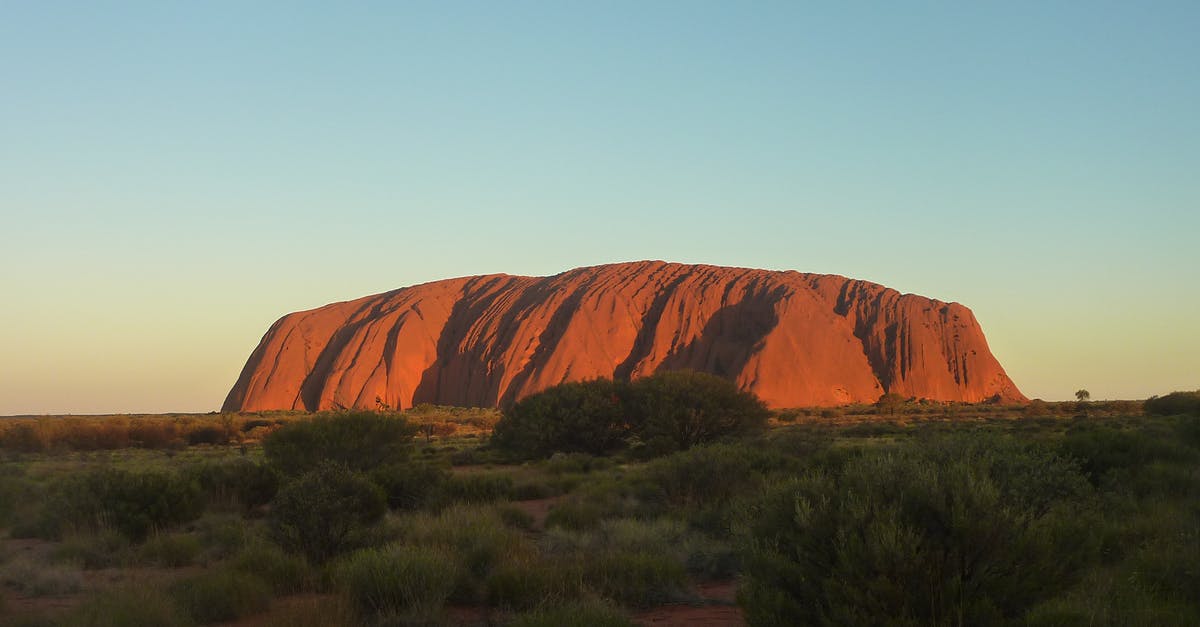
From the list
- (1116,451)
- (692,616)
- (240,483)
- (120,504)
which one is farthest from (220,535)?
(1116,451)

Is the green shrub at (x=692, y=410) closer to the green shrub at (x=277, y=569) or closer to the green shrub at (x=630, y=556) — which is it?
the green shrub at (x=630, y=556)

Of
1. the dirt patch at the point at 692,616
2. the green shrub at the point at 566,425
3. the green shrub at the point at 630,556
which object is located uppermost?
the green shrub at the point at 566,425

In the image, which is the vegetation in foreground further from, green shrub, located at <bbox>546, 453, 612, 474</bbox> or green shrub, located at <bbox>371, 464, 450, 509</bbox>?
green shrub, located at <bbox>546, 453, 612, 474</bbox>

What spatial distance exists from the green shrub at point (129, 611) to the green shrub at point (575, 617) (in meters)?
2.86

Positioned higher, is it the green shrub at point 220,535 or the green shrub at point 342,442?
the green shrub at point 342,442

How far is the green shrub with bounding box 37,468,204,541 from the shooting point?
→ 39.6 feet

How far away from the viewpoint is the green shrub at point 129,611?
662 centimetres

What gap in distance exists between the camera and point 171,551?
1048 cm

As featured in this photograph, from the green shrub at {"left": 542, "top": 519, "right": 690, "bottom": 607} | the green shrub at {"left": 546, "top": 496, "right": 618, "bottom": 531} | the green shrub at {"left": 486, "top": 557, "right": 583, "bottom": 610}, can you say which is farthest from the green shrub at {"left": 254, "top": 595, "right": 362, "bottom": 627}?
the green shrub at {"left": 546, "top": 496, "right": 618, "bottom": 531}

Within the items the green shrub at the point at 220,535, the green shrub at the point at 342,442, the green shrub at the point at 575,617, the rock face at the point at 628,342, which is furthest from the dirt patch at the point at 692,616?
the rock face at the point at 628,342

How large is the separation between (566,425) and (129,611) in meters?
21.2

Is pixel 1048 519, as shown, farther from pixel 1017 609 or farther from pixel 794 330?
pixel 794 330

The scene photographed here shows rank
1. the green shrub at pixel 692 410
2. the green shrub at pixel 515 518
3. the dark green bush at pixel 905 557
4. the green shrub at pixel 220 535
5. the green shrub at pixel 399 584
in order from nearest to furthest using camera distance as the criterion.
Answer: the dark green bush at pixel 905 557, the green shrub at pixel 399 584, the green shrub at pixel 220 535, the green shrub at pixel 515 518, the green shrub at pixel 692 410

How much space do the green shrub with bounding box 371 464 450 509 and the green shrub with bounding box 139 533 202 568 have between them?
3.74 metres
